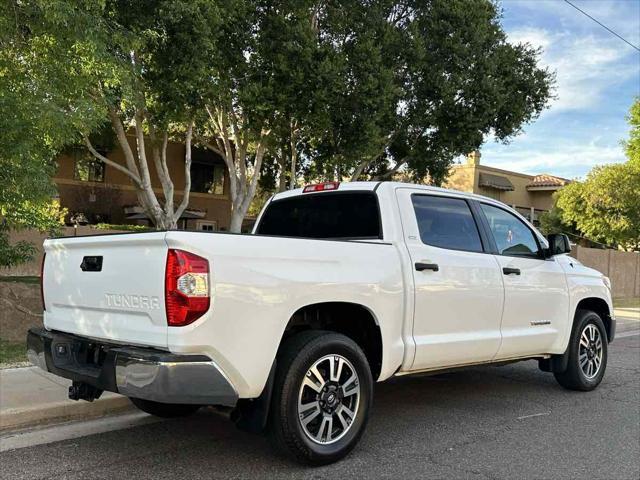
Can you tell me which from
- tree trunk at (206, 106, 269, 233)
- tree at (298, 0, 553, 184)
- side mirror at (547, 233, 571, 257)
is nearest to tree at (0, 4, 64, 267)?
side mirror at (547, 233, 571, 257)

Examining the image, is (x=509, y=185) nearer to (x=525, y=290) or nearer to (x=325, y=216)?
(x=525, y=290)

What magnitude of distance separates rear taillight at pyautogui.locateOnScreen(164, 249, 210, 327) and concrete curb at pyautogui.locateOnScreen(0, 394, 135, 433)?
89.9 inches

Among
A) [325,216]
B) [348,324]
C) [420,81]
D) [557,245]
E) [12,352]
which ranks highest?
[420,81]

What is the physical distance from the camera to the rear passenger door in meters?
4.73

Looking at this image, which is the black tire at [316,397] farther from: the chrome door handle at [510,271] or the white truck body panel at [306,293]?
the chrome door handle at [510,271]

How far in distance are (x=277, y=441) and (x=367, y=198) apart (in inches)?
83.3

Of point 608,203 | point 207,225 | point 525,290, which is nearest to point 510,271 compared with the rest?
point 525,290

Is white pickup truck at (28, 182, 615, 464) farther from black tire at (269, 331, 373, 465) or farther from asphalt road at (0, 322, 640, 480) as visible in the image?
asphalt road at (0, 322, 640, 480)

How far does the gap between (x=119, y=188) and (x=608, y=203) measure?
20.9 meters

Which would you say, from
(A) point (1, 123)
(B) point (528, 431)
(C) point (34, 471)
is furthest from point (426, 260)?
(A) point (1, 123)

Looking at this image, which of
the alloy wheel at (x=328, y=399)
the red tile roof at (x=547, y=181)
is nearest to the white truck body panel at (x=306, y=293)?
the alloy wheel at (x=328, y=399)

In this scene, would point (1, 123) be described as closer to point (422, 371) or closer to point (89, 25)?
Result: point (89, 25)

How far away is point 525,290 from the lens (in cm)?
564

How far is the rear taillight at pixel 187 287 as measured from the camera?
11.3 feet
